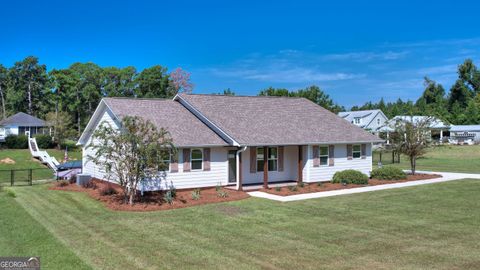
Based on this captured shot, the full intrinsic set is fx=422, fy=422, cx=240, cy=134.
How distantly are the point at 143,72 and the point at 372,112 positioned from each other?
131 ft

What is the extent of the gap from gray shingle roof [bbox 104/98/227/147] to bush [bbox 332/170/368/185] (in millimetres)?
7530

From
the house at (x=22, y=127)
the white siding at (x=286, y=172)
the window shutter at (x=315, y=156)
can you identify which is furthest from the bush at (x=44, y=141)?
the window shutter at (x=315, y=156)

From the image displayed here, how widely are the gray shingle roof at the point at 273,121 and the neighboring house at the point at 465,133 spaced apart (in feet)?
178

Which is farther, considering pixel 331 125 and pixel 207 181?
pixel 331 125

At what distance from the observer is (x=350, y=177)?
24766mm

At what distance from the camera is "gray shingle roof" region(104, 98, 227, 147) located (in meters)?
21.4

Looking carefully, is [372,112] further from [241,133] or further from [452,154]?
[241,133]

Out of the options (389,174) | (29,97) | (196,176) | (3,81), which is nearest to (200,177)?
(196,176)

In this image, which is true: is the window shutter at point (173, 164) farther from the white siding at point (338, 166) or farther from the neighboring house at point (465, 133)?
the neighboring house at point (465, 133)

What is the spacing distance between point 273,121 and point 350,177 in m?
5.67

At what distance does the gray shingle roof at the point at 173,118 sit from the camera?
21406 mm

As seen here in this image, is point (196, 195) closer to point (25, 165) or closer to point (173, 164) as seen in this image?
point (173, 164)

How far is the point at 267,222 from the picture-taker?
14.9 metres

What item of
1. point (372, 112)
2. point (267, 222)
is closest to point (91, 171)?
point (267, 222)
